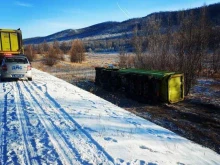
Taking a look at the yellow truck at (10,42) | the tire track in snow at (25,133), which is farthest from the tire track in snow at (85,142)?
the yellow truck at (10,42)

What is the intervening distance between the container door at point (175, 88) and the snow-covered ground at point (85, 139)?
12.8 ft

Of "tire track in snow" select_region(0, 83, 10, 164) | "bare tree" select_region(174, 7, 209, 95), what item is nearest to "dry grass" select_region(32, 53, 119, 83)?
"bare tree" select_region(174, 7, 209, 95)

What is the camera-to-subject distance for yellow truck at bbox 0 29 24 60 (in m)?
21.3

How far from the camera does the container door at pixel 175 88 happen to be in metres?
12.2

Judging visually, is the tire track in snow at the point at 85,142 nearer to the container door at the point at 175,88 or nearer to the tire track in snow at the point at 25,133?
the tire track in snow at the point at 25,133

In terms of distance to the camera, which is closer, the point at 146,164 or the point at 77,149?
the point at 146,164

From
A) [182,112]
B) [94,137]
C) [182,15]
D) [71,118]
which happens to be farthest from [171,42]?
[94,137]

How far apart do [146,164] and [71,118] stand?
347 cm

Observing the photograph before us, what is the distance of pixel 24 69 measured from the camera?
15.9 metres

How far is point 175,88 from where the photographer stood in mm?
12445

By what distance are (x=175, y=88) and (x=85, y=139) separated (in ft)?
24.4

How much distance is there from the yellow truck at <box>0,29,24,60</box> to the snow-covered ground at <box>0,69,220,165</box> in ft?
44.3

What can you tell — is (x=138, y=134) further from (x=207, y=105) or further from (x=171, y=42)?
(x=171, y=42)

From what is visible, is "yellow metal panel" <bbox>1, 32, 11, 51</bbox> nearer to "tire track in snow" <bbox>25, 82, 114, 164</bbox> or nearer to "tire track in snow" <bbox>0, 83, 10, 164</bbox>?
"tire track in snow" <bbox>0, 83, 10, 164</bbox>
